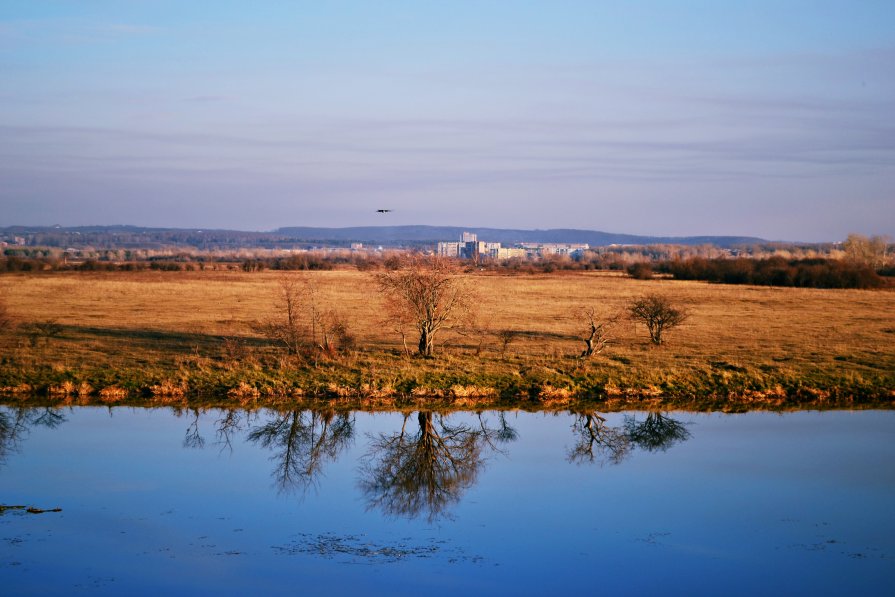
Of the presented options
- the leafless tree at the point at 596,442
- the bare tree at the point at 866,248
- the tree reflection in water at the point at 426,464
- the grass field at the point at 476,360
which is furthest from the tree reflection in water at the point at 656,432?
the bare tree at the point at 866,248

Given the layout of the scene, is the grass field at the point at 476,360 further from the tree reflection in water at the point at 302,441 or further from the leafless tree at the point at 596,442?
the tree reflection in water at the point at 302,441

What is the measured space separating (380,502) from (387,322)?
12738mm

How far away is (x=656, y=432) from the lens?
22.9 metres

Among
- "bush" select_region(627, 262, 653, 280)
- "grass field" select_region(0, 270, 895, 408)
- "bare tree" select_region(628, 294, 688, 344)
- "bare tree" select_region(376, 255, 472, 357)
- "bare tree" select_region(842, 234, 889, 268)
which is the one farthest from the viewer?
"bare tree" select_region(842, 234, 889, 268)

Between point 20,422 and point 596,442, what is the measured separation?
14312mm

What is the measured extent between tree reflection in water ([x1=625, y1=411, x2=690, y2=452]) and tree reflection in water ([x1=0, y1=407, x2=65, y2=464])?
14454 millimetres

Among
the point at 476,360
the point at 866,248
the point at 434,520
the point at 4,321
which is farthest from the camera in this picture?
the point at 866,248

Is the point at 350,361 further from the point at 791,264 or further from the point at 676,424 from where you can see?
the point at 791,264

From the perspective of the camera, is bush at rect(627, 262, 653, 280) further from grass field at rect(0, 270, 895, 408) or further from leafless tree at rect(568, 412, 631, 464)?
leafless tree at rect(568, 412, 631, 464)

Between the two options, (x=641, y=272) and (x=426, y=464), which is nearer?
(x=426, y=464)

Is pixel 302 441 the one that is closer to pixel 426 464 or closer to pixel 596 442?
pixel 426 464

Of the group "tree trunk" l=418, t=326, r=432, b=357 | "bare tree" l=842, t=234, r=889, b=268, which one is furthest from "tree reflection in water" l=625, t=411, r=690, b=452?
"bare tree" l=842, t=234, r=889, b=268

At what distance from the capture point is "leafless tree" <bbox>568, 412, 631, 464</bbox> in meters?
20.5

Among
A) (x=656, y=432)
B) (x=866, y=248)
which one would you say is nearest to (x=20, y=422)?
(x=656, y=432)
